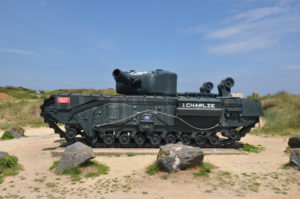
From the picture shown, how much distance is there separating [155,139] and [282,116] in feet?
51.0

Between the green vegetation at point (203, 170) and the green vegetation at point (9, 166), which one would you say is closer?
the green vegetation at point (203, 170)

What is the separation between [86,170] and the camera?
9.45m

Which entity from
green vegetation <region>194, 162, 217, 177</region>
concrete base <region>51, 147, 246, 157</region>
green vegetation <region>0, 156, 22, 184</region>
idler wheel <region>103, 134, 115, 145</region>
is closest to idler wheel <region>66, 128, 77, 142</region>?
concrete base <region>51, 147, 246, 157</region>

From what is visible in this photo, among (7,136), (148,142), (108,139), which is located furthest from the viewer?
(7,136)

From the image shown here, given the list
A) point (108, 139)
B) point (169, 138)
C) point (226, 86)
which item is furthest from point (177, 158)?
point (226, 86)

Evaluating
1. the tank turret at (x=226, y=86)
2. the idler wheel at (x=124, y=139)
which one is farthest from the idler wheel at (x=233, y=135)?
the idler wheel at (x=124, y=139)

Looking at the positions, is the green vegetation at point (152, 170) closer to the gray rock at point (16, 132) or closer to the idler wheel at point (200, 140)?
the idler wheel at point (200, 140)

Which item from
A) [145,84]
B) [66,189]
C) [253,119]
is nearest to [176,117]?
[145,84]

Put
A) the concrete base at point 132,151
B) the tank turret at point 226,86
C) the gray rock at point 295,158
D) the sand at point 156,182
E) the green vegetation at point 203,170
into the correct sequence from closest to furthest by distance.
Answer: the sand at point 156,182 → the green vegetation at point 203,170 → the gray rock at point 295,158 → the concrete base at point 132,151 → the tank turret at point 226,86

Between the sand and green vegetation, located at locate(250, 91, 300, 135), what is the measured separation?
10.6 metres

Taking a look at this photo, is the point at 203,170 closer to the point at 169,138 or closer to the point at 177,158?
the point at 177,158

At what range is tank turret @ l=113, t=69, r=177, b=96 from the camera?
13.7 m

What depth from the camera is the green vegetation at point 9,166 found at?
9.41 m

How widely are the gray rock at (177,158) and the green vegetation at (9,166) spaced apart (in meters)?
5.04
